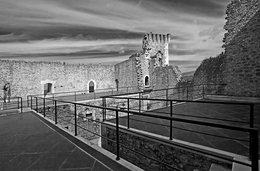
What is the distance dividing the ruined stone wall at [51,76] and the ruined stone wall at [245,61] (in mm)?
15101

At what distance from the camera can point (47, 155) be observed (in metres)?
2.65

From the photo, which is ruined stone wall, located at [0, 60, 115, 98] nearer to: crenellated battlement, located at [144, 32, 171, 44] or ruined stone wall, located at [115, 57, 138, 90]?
ruined stone wall, located at [115, 57, 138, 90]

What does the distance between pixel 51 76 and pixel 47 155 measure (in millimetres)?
15907

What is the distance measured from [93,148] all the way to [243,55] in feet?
27.9

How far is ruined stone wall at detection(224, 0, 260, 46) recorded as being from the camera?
7.22 meters

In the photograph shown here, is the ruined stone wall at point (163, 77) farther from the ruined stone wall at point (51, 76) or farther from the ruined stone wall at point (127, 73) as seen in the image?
the ruined stone wall at point (51, 76)

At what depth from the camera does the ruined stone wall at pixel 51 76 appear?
1455 cm

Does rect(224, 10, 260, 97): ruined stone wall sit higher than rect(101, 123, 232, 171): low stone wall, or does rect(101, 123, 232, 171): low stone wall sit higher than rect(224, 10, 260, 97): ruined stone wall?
rect(224, 10, 260, 97): ruined stone wall

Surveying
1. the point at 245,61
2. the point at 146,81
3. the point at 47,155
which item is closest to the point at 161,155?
the point at 47,155

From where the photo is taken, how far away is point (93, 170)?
2080mm

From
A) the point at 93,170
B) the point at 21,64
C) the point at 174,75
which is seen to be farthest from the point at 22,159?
the point at 21,64

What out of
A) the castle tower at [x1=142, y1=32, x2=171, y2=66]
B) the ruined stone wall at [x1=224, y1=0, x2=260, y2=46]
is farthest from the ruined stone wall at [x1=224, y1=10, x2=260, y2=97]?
the castle tower at [x1=142, y1=32, x2=171, y2=66]

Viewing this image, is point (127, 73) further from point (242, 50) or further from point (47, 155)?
point (47, 155)

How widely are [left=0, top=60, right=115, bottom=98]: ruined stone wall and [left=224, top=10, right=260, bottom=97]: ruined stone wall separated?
49.5 ft
